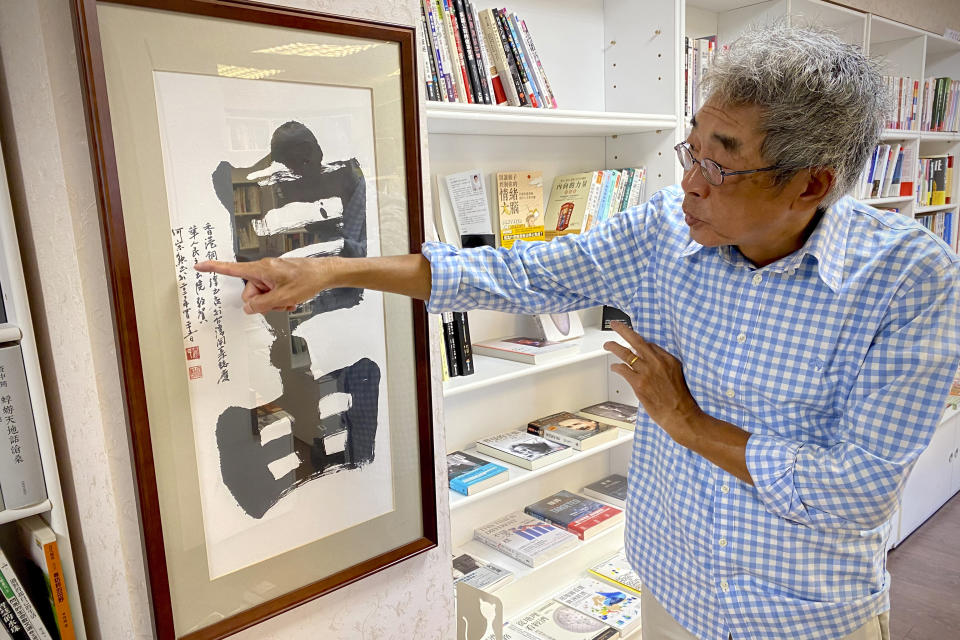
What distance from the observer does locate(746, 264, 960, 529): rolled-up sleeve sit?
91 centimetres

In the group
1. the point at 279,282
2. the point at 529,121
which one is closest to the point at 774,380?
the point at 279,282

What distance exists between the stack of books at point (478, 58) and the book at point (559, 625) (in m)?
1.42

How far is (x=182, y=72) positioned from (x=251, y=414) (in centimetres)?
52

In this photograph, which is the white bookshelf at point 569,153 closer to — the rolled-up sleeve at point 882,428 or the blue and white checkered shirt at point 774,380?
the blue and white checkered shirt at point 774,380

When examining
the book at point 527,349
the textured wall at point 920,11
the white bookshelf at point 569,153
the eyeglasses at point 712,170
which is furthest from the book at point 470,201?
the textured wall at point 920,11

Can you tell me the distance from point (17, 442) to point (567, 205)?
151 cm

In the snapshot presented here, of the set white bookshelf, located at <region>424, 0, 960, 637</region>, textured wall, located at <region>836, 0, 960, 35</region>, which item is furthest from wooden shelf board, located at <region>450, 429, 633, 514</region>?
textured wall, located at <region>836, 0, 960, 35</region>

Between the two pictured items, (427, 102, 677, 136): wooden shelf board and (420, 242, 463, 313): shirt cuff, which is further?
(427, 102, 677, 136): wooden shelf board

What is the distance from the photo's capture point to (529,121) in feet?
5.26

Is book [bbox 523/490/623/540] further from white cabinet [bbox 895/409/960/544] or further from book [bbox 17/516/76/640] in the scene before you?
white cabinet [bbox 895/409/960/544]

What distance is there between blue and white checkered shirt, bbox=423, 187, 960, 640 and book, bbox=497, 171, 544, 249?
644mm

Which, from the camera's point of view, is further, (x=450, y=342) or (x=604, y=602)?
(x=604, y=602)

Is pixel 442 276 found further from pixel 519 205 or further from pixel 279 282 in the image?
pixel 519 205

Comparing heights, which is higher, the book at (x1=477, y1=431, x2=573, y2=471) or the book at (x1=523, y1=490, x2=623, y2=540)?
the book at (x1=477, y1=431, x2=573, y2=471)
